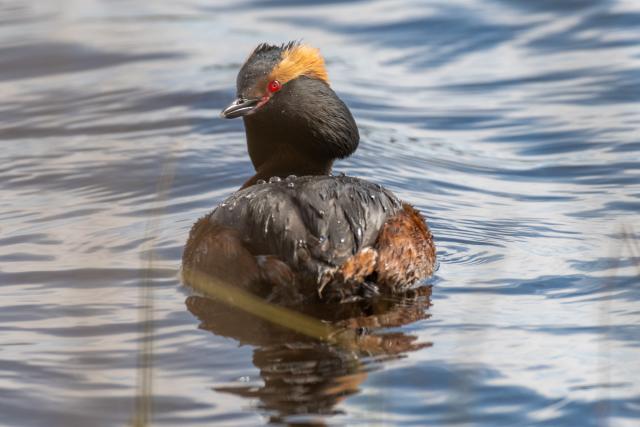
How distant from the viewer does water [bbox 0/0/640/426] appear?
5.58 metres

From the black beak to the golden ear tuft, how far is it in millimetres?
190

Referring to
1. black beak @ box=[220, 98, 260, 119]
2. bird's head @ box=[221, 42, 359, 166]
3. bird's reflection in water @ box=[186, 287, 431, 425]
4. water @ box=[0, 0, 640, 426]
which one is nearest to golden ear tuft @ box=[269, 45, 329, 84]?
bird's head @ box=[221, 42, 359, 166]

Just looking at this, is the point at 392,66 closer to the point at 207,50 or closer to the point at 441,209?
the point at 207,50

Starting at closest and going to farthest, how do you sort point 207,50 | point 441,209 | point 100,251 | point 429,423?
point 429,423 < point 100,251 < point 441,209 < point 207,50

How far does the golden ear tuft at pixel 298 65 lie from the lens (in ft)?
25.8

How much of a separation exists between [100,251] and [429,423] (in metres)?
3.54

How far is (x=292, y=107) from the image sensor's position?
25.6 ft

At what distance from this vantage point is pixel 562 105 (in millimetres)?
12102

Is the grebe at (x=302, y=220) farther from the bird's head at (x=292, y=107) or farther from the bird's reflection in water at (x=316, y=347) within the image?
the bird's reflection in water at (x=316, y=347)

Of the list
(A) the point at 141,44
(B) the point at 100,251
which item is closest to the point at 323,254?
(B) the point at 100,251

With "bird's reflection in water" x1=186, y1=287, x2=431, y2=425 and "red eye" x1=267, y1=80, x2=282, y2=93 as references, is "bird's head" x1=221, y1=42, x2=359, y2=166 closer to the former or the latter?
"red eye" x1=267, y1=80, x2=282, y2=93

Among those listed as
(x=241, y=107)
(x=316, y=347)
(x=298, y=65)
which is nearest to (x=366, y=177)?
(x=298, y=65)

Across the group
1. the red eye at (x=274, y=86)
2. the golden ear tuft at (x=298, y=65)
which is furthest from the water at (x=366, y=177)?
the golden ear tuft at (x=298, y=65)

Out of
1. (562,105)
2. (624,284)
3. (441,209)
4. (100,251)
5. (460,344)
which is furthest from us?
(562,105)
